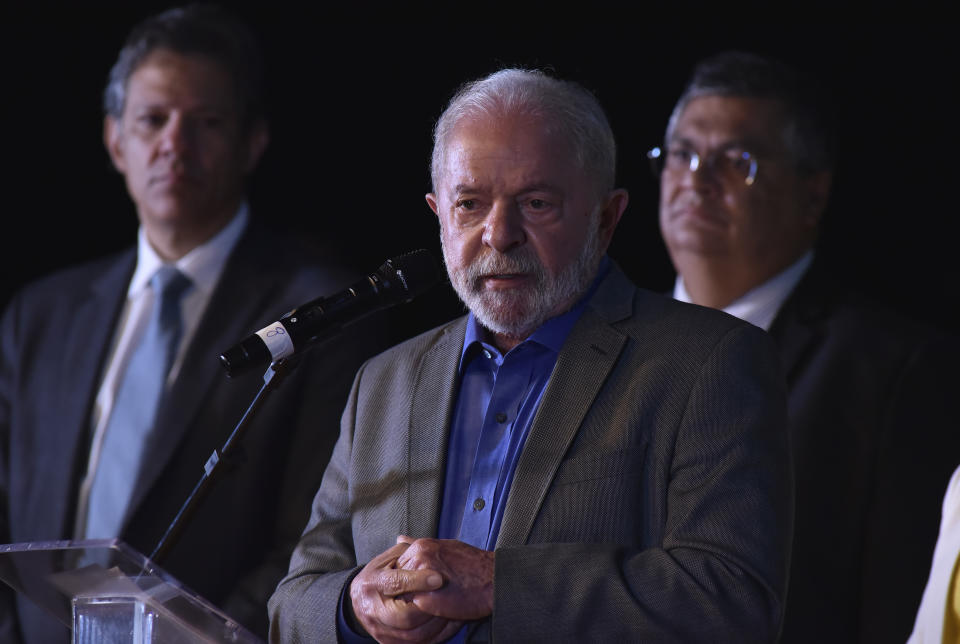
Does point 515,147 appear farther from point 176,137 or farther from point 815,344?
point 176,137

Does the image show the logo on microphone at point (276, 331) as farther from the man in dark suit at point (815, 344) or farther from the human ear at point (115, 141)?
the human ear at point (115, 141)

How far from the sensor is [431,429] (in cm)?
203

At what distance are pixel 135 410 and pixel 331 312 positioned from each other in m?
1.52

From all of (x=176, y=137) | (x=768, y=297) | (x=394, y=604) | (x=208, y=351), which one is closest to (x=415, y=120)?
(x=176, y=137)

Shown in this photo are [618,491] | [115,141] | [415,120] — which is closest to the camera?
[618,491]

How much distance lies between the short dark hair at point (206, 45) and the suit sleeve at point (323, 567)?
1496mm

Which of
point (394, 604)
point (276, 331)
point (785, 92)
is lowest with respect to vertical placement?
point (394, 604)

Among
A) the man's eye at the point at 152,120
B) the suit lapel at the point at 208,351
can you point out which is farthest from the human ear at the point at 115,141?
the suit lapel at the point at 208,351

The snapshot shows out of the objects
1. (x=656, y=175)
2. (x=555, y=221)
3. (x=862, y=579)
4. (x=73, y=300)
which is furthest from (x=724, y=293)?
(x=73, y=300)

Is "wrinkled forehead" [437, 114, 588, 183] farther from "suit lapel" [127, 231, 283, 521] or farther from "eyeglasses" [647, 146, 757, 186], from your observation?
"eyeglasses" [647, 146, 757, 186]

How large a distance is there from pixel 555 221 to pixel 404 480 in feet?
1.69

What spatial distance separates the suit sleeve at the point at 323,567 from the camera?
191cm

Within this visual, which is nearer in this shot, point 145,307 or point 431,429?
point 431,429

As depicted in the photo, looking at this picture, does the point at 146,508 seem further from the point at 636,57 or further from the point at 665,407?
the point at 636,57
